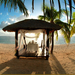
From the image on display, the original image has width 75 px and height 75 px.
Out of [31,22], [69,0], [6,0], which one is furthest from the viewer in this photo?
[31,22]

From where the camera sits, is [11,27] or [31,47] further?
[31,47]

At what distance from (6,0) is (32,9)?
2.72m

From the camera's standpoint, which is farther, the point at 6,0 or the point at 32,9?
the point at 6,0

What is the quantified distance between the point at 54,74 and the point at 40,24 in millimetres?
2930

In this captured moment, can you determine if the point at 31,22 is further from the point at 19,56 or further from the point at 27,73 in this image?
the point at 27,73

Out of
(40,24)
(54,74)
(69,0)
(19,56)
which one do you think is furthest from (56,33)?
(69,0)

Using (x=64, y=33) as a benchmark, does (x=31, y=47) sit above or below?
below

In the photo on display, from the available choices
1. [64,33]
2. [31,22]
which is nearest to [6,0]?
[31,22]

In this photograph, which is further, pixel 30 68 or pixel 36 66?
pixel 36 66

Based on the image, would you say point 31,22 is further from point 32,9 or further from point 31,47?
point 32,9

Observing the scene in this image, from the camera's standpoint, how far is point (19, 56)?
4.95 m

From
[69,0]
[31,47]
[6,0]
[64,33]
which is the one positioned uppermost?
[6,0]

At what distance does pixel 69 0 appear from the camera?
208 centimetres

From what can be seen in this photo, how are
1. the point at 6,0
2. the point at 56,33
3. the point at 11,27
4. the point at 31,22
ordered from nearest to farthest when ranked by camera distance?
1. the point at 6,0
2. the point at 11,27
3. the point at 31,22
4. the point at 56,33
